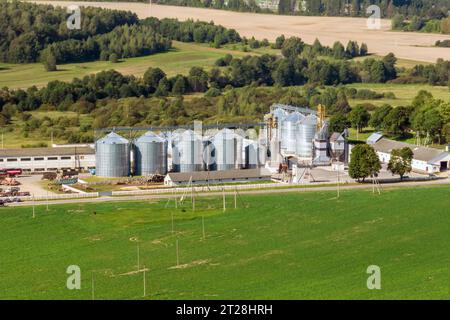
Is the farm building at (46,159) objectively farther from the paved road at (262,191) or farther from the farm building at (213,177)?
the paved road at (262,191)

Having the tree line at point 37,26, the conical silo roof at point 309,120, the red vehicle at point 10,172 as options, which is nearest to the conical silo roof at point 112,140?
the red vehicle at point 10,172

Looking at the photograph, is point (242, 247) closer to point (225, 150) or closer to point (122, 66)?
point (225, 150)

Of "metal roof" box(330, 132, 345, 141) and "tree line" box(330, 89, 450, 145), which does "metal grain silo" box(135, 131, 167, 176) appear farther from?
"tree line" box(330, 89, 450, 145)

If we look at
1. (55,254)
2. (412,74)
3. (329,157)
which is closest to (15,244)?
(55,254)

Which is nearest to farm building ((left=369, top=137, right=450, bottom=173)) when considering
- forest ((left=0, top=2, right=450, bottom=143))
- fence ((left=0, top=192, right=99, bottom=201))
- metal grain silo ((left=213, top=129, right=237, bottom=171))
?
forest ((left=0, top=2, right=450, bottom=143))

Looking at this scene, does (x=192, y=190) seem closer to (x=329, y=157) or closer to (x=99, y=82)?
(x=329, y=157)

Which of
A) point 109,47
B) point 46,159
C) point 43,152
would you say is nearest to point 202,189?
point 46,159
